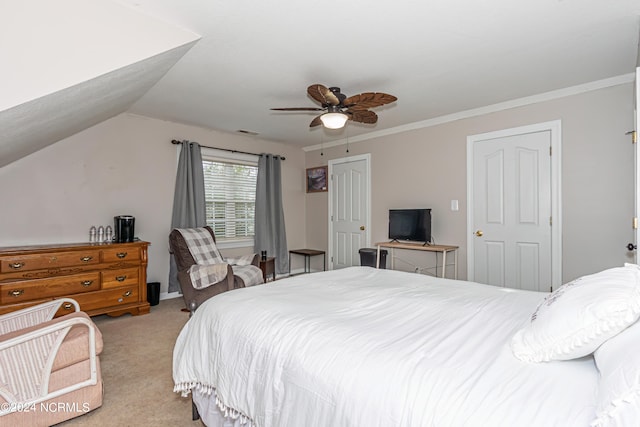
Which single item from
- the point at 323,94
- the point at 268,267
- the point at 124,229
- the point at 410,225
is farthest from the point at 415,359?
the point at 268,267

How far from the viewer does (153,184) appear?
176 inches

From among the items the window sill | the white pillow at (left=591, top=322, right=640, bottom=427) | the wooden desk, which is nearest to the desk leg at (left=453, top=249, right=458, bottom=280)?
the wooden desk

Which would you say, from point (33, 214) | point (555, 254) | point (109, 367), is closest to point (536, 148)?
point (555, 254)

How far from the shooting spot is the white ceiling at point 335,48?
6.41 feet

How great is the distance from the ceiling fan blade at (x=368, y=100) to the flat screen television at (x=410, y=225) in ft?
6.66

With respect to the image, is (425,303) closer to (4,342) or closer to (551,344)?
(551,344)

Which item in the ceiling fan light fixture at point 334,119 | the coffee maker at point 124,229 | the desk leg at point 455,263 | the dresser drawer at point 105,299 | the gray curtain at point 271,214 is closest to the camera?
the ceiling fan light fixture at point 334,119

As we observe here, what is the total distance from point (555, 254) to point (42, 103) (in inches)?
178

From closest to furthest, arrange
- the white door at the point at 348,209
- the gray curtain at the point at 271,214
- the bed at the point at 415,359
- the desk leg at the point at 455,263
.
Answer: the bed at the point at 415,359, the desk leg at the point at 455,263, the white door at the point at 348,209, the gray curtain at the point at 271,214

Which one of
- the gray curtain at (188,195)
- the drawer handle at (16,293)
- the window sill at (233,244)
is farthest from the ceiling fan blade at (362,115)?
the drawer handle at (16,293)

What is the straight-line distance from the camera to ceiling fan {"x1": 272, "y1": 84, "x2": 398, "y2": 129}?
2.63 meters

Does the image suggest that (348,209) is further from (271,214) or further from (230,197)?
(230,197)

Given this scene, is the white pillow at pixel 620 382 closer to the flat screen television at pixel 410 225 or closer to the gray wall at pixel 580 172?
the gray wall at pixel 580 172

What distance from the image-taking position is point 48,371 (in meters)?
1.76
